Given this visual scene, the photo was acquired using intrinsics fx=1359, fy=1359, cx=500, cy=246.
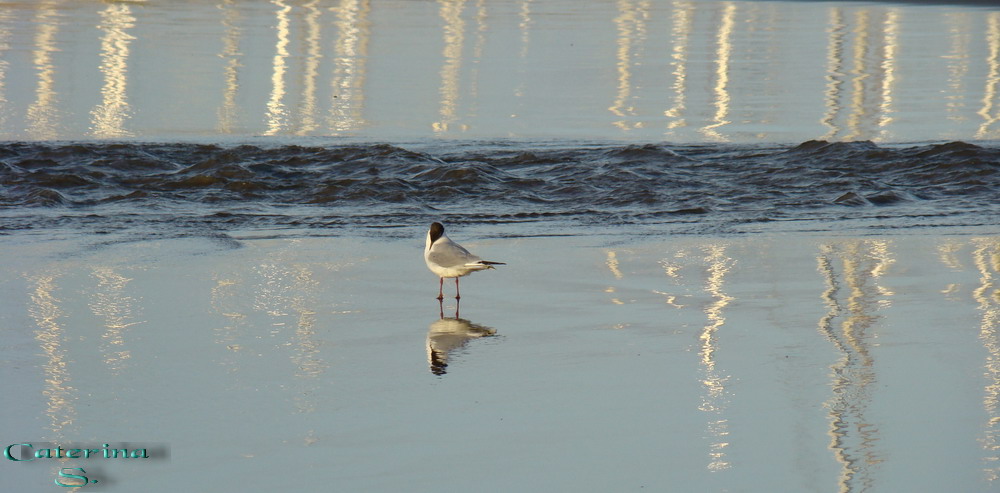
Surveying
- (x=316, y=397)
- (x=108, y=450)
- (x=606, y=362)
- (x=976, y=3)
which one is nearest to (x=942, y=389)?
(x=606, y=362)

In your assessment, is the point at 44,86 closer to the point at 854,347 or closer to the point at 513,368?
the point at 513,368

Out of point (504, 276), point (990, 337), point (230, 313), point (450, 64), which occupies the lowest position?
point (450, 64)

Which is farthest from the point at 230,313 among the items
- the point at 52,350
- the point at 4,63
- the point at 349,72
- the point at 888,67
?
the point at 888,67

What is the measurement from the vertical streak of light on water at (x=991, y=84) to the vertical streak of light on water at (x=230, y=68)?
7794 millimetres

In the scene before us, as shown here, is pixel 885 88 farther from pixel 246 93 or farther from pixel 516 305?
pixel 516 305

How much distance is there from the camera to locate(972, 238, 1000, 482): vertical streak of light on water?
4938 mm

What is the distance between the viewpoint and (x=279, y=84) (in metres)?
17.6

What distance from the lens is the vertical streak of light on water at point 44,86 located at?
13.8 m

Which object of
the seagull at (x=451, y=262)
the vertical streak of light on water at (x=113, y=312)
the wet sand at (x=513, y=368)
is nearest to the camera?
the wet sand at (x=513, y=368)

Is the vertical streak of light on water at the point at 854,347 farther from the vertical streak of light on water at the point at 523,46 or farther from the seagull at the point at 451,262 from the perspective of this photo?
the vertical streak of light on water at the point at 523,46

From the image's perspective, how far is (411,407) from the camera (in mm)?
5465

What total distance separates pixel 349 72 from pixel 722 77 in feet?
16.8

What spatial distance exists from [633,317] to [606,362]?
2.85ft

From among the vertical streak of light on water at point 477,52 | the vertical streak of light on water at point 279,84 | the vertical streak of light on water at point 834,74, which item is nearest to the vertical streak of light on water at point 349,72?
the vertical streak of light on water at point 279,84
